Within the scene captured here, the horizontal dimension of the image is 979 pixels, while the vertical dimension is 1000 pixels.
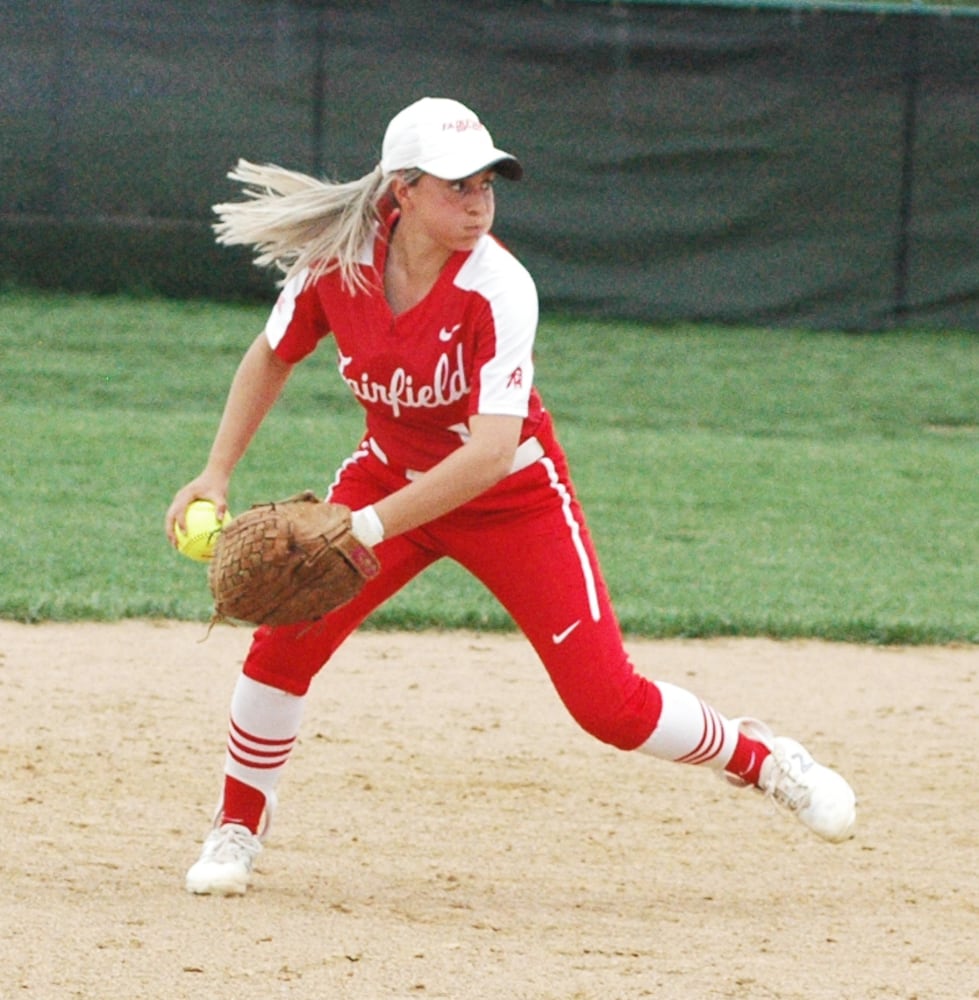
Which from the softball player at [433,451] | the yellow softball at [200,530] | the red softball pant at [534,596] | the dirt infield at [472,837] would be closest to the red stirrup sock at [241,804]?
the softball player at [433,451]

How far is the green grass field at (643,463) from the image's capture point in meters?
6.94

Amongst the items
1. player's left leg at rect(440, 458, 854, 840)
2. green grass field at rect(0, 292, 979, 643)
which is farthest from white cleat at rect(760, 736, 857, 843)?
green grass field at rect(0, 292, 979, 643)

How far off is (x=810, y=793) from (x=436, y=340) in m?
1.37

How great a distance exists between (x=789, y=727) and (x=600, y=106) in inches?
332

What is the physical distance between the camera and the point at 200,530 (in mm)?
3846

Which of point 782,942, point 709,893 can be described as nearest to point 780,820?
point 709,893

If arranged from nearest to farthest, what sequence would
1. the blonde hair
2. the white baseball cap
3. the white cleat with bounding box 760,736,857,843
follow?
the white baseball cap
the blonde hair
the white cleat with bounding box 760,736,857,843

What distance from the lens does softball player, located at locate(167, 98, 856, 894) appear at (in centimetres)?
363

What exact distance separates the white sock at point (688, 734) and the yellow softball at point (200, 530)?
3.45ft

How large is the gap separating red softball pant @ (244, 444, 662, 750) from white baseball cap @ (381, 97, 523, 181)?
0.70m

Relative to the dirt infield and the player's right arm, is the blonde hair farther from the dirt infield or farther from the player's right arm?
the dirt infield

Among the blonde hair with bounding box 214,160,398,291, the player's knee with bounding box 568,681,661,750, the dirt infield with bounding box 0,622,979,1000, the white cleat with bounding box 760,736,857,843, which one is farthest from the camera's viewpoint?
the white cleat with bounding box 760,736,857,843

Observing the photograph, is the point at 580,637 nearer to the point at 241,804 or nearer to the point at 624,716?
the point at 624,716

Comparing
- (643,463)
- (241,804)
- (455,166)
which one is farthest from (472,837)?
(643,463)
